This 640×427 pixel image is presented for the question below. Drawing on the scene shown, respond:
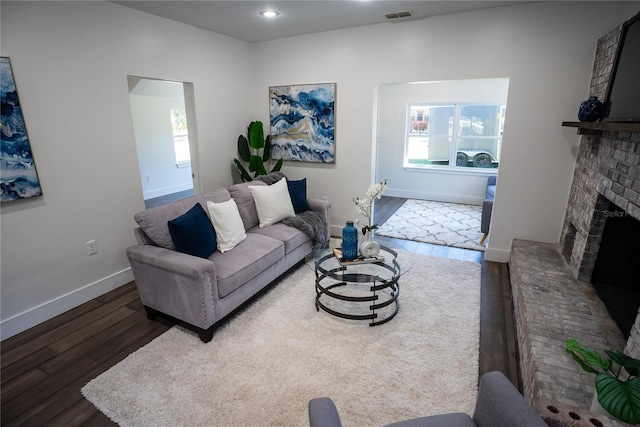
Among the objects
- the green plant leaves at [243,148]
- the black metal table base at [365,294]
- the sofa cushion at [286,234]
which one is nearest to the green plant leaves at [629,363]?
the black metal table base at [365,294]

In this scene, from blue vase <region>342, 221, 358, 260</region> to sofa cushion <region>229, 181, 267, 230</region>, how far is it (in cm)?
119

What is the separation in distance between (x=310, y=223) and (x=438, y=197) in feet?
12.8

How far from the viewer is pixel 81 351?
8.04ft

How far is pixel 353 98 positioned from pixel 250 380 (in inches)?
135

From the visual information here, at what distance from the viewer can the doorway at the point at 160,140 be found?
6355 millimetres

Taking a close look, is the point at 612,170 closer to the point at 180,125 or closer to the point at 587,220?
the point at 587,220

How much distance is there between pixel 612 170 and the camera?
92.0 inches

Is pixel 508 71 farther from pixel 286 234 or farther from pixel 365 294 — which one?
pixel 286 234

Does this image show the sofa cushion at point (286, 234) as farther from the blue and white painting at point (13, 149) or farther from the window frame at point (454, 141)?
the window frame at point (454, 141)

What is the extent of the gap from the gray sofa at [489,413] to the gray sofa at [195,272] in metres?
1.43

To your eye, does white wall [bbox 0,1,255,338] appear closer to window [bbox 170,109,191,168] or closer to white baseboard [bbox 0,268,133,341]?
white baseboard [bbox 0,268,133,341]

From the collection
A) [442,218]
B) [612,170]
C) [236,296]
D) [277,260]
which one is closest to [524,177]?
[612,170]

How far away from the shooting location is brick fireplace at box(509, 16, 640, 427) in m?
1.64

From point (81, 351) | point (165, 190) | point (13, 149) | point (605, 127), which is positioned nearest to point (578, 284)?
point (605, 127)
